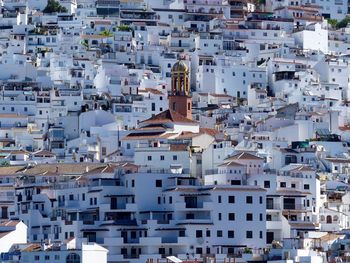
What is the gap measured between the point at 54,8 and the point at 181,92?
2817cm

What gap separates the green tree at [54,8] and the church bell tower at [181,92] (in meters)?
24.8

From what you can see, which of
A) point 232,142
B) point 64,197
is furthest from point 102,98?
point 64,197

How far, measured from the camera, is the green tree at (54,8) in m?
151

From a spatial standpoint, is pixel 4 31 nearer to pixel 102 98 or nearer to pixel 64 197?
pixel 102 98

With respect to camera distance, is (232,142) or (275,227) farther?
(232,142)

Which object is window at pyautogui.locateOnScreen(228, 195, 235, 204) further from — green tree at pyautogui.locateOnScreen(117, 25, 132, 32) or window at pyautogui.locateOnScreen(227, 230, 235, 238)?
green tree at pyautogui.locateOnScreen(117, 25, 132, 32)

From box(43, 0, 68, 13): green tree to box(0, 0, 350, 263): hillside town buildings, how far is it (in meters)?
0.17

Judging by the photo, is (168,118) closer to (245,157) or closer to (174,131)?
(174,131)

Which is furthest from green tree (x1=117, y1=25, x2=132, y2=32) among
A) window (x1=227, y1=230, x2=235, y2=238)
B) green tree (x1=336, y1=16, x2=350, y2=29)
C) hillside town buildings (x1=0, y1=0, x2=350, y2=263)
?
window (x1=227, y1=230, x2=235, y2=238)

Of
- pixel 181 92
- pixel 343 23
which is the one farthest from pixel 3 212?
pixel 343 23

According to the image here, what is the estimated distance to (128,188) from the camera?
4082 inches

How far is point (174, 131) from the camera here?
117 m

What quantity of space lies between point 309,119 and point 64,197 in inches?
890

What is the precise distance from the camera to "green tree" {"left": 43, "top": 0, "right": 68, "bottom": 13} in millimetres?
151125
